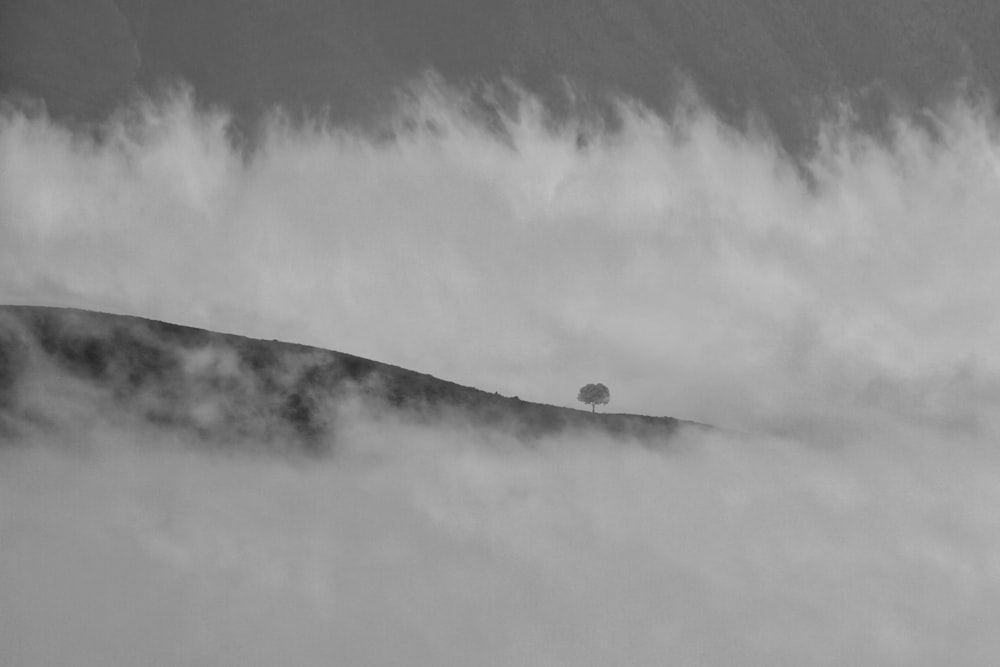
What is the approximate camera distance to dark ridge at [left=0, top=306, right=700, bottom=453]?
11288 centimetres

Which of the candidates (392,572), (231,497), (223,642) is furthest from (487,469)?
(223,642)

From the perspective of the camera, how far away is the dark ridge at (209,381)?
11288 centimetres

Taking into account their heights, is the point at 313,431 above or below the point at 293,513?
above

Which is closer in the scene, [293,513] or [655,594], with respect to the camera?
[293,513]

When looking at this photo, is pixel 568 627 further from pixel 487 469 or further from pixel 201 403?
pixel 201 403

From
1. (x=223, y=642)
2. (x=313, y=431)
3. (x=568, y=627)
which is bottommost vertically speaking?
(x=223, y=642)

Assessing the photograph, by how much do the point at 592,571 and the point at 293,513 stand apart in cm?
4902

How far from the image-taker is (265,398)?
118 m

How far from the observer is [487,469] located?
134750 mm

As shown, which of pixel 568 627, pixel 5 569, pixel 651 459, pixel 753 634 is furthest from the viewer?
pixel 753 634

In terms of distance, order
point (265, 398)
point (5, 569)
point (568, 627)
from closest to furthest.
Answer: point (265, 398) → point (5, 569) → point (568, 627)

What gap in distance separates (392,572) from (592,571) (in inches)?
1292

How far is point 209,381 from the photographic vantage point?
117 meters

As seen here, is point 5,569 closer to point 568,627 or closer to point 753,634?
point 568,627
